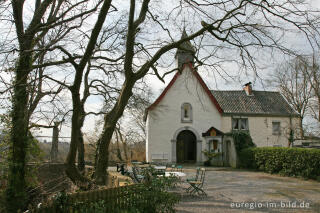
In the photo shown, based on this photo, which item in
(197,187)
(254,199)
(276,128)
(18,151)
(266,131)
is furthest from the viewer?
(276,128)

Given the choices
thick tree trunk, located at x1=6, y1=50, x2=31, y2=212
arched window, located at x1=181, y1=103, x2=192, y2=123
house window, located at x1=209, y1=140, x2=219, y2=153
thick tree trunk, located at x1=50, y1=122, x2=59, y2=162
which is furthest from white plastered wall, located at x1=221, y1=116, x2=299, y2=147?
thick tree trunk, located at x1=6, y1=50, x2=31, y2=212

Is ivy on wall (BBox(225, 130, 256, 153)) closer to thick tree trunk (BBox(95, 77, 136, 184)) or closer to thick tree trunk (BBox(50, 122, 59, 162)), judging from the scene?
thick tree trunk (BBox(50, 122, 59, 162))

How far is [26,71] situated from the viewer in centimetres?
732

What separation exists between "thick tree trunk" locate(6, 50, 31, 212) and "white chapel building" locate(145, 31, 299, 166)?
14382mm

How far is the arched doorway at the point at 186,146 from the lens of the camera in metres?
23.9

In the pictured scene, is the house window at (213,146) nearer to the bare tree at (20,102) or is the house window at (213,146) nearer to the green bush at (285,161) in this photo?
the green bush at (285,161)

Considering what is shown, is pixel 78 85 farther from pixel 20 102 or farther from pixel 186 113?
pixel 186 113

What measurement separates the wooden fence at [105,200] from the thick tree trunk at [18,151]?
309 centimetres

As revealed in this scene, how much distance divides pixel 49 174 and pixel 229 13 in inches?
442

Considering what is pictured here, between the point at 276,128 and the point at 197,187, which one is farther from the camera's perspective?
the point at 276,128

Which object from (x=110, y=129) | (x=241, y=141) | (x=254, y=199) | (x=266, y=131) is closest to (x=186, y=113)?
(x=241, y=141)

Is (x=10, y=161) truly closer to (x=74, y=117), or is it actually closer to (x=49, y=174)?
(x=74, y=117)

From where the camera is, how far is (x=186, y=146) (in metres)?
24.1

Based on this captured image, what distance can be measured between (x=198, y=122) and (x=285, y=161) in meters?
9.29
